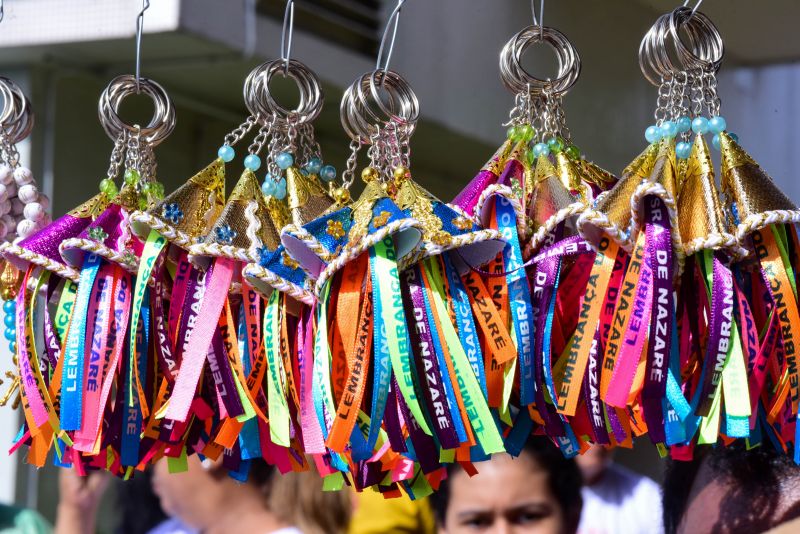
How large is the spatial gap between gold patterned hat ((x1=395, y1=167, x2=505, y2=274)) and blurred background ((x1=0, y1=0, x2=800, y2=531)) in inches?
19.9

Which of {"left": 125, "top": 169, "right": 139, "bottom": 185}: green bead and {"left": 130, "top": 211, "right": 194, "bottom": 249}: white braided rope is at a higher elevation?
{"left": 125, "top": 169, "right": 139, "bottom": 185}: green bead

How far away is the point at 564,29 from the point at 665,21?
496 mm

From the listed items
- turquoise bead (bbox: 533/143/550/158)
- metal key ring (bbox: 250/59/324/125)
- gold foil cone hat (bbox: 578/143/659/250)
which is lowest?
gold foil cone hat (bbox: 578/143/659/250)

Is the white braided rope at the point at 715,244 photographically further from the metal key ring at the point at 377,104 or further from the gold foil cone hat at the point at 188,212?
the gold foil cone hat at the point at 188,212

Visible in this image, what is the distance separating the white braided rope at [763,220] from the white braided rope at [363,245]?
24cm

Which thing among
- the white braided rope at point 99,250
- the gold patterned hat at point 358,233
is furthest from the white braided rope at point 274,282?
the white braided rope at point 99,250

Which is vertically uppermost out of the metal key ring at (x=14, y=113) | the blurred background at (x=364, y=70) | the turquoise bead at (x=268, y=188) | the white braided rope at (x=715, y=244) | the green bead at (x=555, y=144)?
the blurred background at (x=364, y=70)

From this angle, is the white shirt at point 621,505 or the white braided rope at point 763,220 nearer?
the white braided rope at point 763,220

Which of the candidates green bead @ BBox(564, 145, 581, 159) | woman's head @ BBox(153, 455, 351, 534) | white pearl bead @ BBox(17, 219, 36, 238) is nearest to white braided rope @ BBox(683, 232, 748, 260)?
green bead @ BBox(564, 145, 581, 159)

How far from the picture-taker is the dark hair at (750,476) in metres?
1.20

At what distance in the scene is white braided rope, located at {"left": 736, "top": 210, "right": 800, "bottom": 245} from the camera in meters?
0.87

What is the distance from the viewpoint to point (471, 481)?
1712 millimetres

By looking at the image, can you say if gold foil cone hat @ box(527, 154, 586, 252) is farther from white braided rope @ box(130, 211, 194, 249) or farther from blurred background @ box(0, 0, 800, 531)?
blurred background @ box(0, 0, 800, 531)

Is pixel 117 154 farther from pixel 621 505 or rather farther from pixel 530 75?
pixel 621 505
